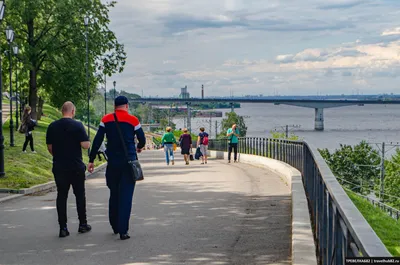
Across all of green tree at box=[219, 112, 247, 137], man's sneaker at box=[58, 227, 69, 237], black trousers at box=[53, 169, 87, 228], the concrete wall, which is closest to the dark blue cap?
black trousers at box=[53, 169, 87, 228]

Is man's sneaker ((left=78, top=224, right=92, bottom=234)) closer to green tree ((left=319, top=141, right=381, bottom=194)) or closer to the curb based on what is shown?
the curb

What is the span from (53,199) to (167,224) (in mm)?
4257

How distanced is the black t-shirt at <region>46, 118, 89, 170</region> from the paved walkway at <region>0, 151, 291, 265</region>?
96 centimetres

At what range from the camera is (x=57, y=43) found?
134 ft

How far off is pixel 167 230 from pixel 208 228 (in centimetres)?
56

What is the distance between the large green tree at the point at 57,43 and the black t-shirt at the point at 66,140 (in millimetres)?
32327

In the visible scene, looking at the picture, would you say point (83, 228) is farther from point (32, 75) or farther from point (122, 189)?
point (32, 75)

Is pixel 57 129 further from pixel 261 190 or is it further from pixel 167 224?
pixel 261 190

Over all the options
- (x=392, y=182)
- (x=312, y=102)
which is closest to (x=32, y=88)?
(x=392, y=182)

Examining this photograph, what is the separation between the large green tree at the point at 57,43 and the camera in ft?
132

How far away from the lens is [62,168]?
834cm

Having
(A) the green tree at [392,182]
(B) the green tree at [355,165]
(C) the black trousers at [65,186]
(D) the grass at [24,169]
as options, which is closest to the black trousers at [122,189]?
(C) the black trousers at [65,186]

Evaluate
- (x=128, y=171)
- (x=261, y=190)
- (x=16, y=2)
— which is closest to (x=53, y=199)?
(x=261, y=190)

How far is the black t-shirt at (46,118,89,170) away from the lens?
833cm
